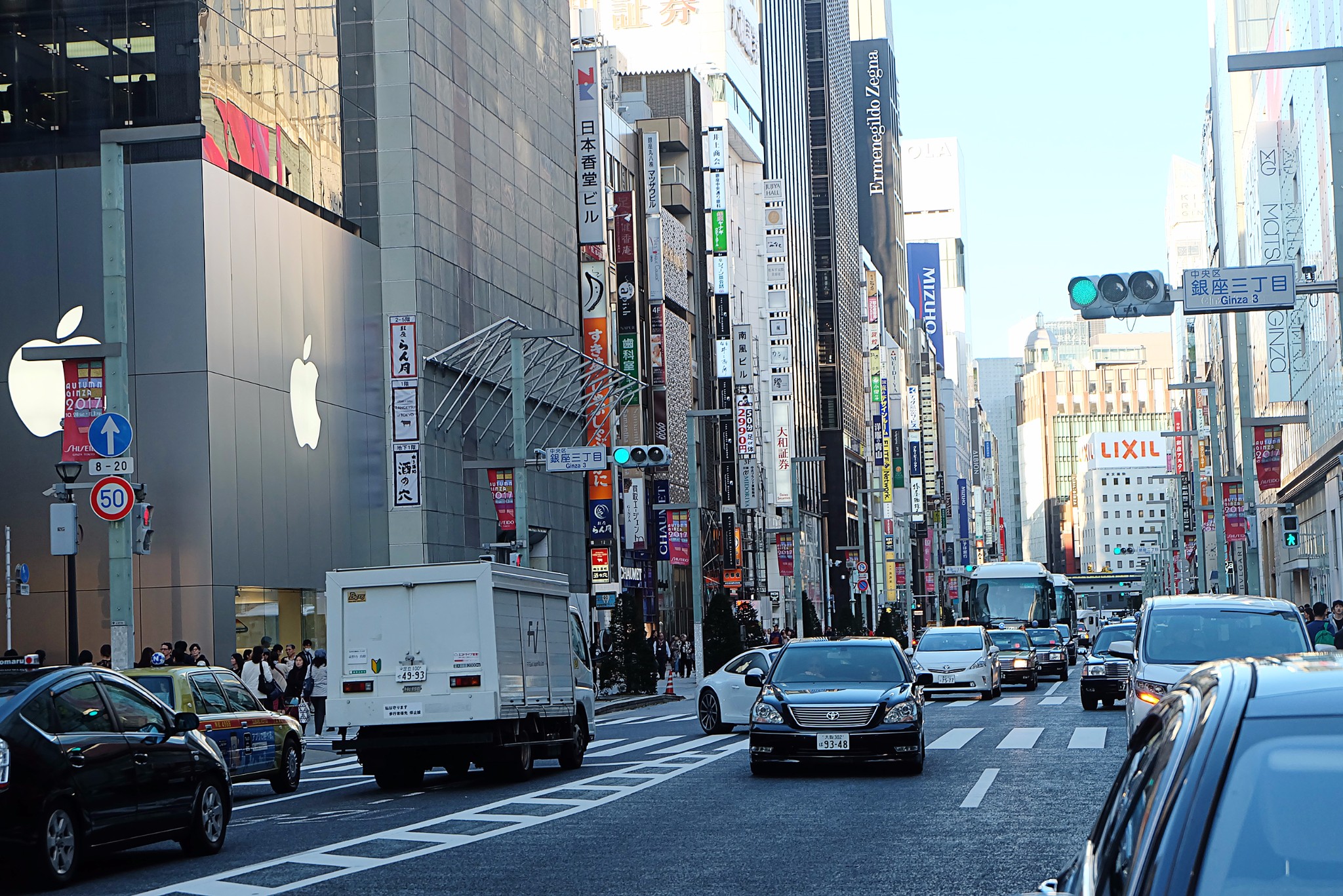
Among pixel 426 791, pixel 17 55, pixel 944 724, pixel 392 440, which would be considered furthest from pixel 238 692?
pixel 392 440

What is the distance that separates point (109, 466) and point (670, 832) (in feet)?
35.0

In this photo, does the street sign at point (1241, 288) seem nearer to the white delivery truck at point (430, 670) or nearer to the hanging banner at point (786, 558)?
the white delivery truck at point (430, 670)

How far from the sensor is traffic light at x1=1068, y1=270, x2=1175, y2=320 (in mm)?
21734

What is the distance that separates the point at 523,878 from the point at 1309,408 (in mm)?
65775

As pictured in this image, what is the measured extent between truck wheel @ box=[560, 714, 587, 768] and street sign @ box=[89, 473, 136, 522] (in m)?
6.12

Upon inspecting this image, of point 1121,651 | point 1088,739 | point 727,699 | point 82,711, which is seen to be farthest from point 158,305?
point 82,711

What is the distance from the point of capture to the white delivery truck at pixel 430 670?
1973 centimetres

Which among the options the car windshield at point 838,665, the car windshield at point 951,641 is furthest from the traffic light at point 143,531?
the car windshield at point 951,641

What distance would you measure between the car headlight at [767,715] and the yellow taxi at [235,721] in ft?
18.7

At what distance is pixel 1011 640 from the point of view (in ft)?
142

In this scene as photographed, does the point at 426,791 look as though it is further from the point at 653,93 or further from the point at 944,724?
the point at 653,93

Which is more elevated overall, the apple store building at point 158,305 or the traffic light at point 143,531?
the apple store building at point 158,305

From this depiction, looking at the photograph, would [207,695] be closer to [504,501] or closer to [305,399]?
[305,399]

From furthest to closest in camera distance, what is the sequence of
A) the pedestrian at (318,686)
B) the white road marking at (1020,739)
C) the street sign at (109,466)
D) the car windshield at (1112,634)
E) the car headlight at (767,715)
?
the car windshield at (1112,634) < the pedestrian at (318,686) < the white road marking at (1020,739) < the street sign at (109,466) < the car headlight at (767,715)
